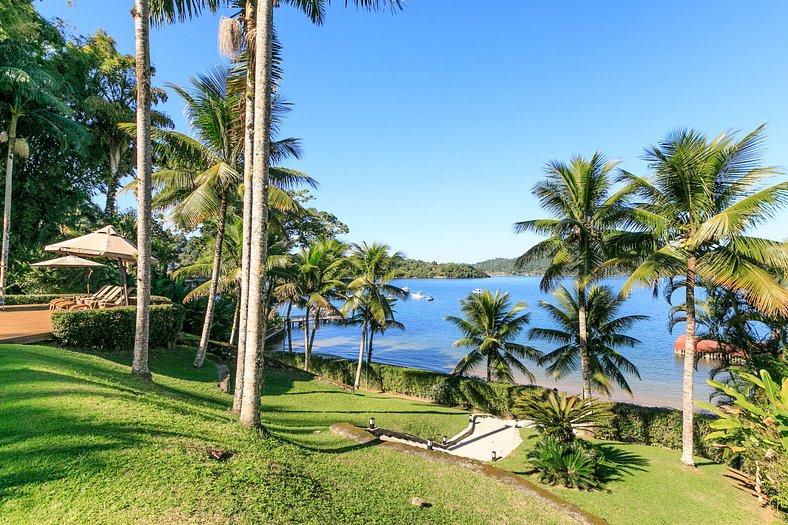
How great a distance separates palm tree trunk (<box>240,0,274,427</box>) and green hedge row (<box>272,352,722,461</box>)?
7.73 meters

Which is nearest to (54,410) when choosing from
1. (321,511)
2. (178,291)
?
(321,511)

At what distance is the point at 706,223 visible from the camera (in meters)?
8.24

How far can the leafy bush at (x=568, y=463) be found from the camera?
7.69 meters

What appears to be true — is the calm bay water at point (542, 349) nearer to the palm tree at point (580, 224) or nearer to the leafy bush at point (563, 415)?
the palm tree at point (580, 224)

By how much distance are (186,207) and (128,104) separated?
68.7 feet

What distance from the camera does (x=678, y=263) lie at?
9.27 meters

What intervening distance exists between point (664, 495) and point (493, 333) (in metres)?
10.0

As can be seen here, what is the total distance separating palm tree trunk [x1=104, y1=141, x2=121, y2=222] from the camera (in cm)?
2214

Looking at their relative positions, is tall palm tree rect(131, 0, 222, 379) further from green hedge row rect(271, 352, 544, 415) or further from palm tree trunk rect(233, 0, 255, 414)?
green hedge row rect(271, 352, 544, 415)

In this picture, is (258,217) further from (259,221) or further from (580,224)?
(580,224)

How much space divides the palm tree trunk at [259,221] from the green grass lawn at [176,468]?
1.76 feet

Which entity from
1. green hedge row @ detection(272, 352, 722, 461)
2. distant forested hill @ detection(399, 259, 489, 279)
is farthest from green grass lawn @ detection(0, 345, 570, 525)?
distant forested hill @ detection(399, 259, 489, 279)

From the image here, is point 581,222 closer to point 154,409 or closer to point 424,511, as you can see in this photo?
point 424,511

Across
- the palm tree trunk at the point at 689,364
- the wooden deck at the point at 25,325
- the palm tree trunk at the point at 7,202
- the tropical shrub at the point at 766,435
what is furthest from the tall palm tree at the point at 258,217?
the palm tree trunk at the point at 7,202
